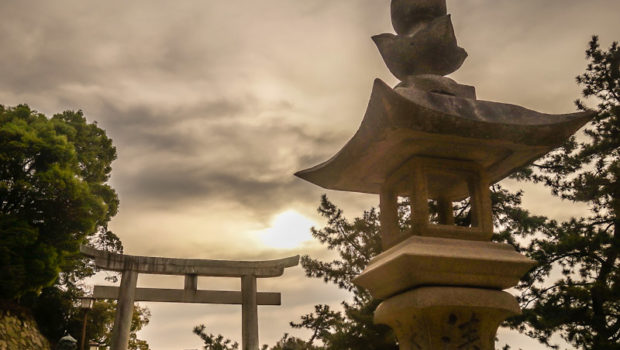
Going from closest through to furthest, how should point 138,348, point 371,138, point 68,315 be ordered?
point 371,138
point 68,315
point 138,348

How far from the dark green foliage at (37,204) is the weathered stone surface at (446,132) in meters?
15.1

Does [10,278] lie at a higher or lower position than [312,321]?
higher

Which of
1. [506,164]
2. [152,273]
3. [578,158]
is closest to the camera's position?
[506,164]

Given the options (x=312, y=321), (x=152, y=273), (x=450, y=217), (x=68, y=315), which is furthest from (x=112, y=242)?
(x=450, y=217)

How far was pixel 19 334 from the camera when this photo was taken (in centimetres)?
1712

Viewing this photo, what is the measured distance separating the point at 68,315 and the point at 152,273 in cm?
849

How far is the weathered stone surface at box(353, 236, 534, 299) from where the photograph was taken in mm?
3438

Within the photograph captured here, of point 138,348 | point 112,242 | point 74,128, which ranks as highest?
point 74,128

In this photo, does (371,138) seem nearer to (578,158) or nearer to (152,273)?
(578,158)

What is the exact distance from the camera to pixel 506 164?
4227mm

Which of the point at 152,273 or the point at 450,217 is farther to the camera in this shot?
the point at 152,273

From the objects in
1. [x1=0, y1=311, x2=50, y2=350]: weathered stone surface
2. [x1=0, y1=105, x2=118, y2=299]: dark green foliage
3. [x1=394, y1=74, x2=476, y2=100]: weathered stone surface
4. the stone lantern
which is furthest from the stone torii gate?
[x1=394, y1=74, x2=476, y2=100]: weathered stone surface

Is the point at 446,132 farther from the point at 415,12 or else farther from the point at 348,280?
the point at 348,280

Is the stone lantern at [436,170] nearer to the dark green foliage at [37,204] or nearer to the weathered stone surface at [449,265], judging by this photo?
the weathered stone surface at [449,265]
